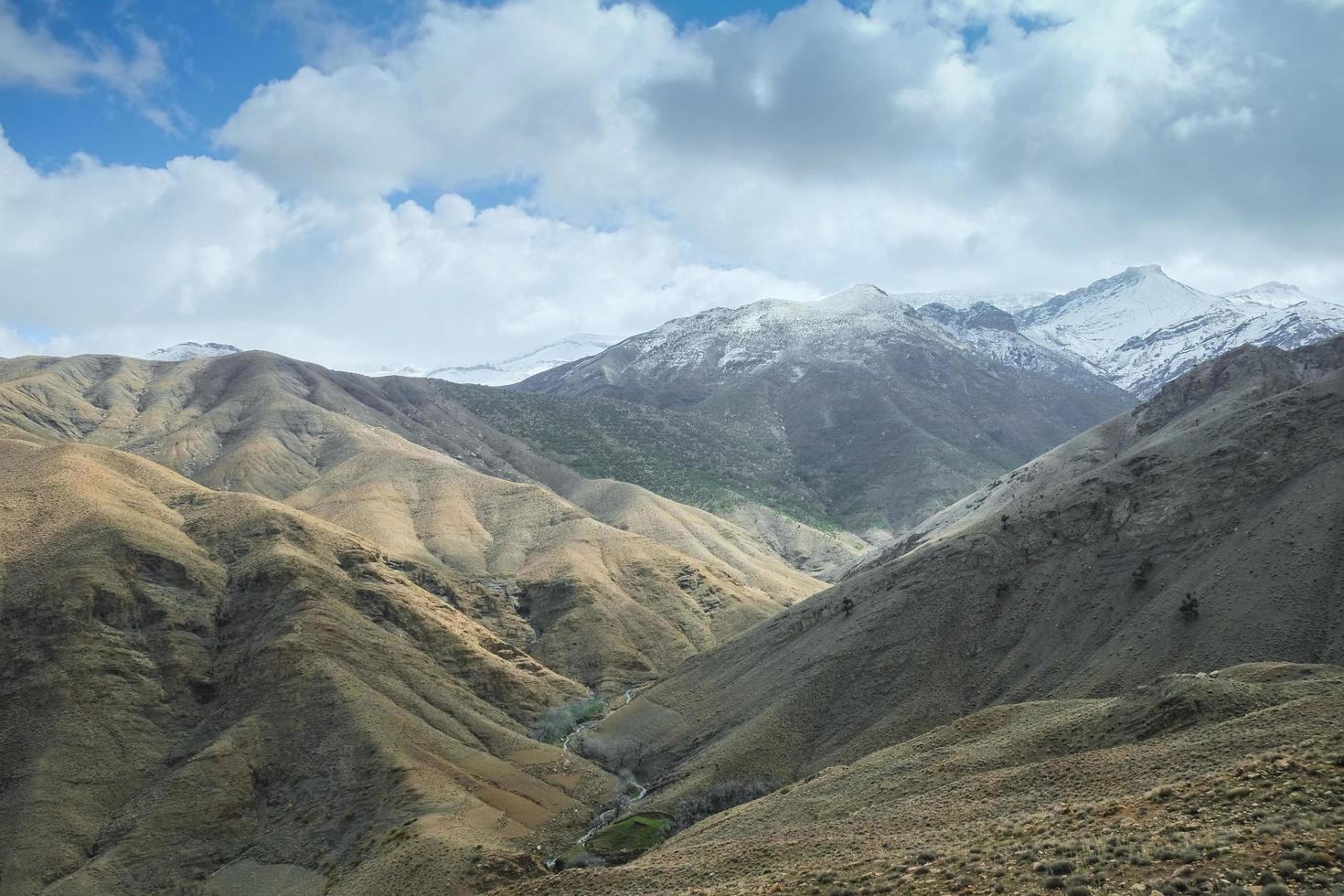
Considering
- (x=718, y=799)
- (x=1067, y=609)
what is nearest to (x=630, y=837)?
(x=718, y=799)

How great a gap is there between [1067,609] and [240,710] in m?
88.4

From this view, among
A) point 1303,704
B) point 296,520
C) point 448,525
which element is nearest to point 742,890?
point 1303,704

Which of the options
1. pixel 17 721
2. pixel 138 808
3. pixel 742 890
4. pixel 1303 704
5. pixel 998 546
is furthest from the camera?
pixel 998 546

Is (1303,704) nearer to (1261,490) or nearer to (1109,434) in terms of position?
(1261,490)

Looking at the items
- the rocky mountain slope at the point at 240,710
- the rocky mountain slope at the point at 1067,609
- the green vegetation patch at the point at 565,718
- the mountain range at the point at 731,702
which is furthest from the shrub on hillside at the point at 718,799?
the green vegetation patch at the point at 565,718

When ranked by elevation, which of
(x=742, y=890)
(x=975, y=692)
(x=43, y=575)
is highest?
(x=43, y=575)

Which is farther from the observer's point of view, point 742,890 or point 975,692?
point 975,692

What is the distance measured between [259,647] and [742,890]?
281 ft

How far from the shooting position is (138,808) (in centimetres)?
8506

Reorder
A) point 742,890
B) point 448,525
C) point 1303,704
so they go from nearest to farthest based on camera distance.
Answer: point 742,890
point 1303,704
point 448,525

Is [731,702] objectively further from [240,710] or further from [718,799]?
[240,710]

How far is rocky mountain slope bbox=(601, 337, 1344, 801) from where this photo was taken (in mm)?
76000

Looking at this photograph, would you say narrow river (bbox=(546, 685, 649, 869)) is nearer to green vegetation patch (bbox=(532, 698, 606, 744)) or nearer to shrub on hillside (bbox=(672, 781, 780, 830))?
green vegetation patch (bbox=(532, 698, 606, 744))

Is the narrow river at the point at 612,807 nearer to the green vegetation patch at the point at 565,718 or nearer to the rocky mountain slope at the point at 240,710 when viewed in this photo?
the green vegetation patch at the point at 565,718
